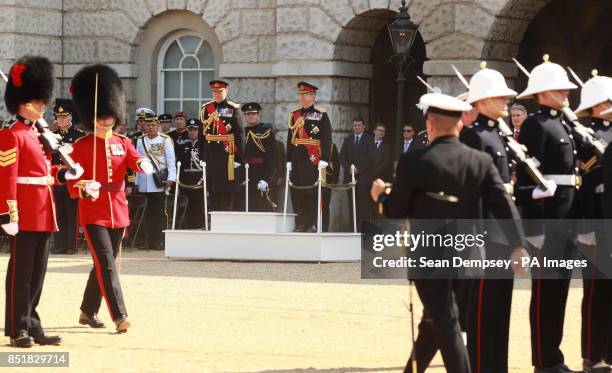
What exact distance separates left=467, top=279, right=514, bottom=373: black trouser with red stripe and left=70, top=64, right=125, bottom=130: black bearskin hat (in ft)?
11.5

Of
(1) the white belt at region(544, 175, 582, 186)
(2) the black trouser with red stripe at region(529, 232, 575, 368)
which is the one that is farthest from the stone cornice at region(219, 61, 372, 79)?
(2) the black trouser with red stripe at region(529, 232, 575, 368)

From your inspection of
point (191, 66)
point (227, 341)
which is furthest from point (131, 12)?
point (227, 341)

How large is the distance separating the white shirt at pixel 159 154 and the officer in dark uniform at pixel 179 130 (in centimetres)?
67

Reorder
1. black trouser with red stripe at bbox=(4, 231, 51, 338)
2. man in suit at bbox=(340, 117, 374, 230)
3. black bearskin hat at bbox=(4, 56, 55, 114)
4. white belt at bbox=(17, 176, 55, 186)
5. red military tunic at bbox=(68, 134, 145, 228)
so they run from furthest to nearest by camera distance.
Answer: man in suit at bbox=(340, 117, 374, 230), red military tunic at bbox=(68, 134, 145, 228), black bearskin hat at bbox=(4, 56, 55, 114), white belt at bbox=(17, 176, 55, 186), black trouser with red stripe at bbox=(4, 231, 51, 338)

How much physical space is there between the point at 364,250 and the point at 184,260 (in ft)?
8.78

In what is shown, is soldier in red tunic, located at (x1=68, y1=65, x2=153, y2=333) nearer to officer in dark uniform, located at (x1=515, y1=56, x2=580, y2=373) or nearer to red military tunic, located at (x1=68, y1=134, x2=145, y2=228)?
red military tunic, located at (x1=68, y1=134, x2=145, y2=228)

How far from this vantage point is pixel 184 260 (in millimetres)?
16094

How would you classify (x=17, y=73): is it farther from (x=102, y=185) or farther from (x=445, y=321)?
(x=445, y=321)

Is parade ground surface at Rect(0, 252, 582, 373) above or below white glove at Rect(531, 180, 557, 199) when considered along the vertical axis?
below

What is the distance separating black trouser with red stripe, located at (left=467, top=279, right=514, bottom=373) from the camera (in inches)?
312

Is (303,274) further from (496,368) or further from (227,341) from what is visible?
(496,368)

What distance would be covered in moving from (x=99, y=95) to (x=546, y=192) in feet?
11.7

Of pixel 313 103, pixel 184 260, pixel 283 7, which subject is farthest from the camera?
pixel 283 7

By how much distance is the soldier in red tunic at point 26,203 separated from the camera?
9.44 meters
